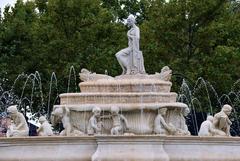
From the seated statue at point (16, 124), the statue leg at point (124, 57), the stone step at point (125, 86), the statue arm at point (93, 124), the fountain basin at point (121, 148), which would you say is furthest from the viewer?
the statue leg at point (124, 57)

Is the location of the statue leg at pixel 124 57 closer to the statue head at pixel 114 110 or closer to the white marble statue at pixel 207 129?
the statue head at pixel 114 110

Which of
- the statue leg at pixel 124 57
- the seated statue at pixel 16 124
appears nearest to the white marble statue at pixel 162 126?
the seated statue at pixel 16 124

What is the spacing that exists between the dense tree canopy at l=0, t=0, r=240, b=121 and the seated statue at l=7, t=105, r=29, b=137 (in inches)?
608

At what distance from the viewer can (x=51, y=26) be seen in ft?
144

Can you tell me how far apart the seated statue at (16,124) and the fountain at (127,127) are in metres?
0.66

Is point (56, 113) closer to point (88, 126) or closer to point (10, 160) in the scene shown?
point (88, 126)

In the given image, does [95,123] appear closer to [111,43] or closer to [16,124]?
[16,124]

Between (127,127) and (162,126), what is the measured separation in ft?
2.77

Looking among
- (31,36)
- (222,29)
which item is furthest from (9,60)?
(222,29)

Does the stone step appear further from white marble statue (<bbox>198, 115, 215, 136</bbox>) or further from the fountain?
white marble statue (<bbox>198, 115, 215, 136</bbox>)

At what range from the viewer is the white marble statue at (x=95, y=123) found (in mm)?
25594

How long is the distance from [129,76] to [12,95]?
1531cm

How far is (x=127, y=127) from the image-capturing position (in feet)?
85.8

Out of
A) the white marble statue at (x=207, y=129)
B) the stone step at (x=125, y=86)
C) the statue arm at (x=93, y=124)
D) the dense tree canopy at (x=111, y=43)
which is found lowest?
the white marble statue at (x=207, y=129)
